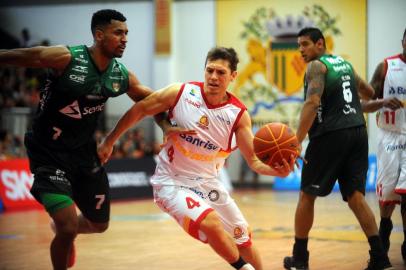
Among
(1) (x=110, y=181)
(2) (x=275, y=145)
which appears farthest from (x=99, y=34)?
(1) (x=110, y=181)

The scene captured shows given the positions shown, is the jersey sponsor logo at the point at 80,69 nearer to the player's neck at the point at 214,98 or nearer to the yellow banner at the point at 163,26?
the player's neck at the point at 214,98

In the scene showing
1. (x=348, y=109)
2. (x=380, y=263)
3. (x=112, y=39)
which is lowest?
(x=380, y=263)

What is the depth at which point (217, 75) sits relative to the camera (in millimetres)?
5824

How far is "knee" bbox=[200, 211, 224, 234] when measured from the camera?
5.39 meters

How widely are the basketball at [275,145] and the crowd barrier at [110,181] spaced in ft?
30.5

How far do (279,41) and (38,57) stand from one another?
49.8ft

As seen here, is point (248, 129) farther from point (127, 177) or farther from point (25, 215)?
point (127, 177)

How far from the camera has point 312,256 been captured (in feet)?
25.2

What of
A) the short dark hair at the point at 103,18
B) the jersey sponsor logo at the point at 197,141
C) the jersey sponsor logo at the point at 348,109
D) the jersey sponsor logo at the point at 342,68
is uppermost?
the short dark hair at the point at 103,18

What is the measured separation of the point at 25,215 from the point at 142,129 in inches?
330

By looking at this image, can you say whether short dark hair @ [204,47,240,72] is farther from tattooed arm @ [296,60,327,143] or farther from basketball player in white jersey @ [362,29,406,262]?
basketball player in white jersey @ [362,29,406,262]

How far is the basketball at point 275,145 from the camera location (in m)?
5.39

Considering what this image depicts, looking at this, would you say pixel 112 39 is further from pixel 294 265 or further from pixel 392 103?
pixel 392 103

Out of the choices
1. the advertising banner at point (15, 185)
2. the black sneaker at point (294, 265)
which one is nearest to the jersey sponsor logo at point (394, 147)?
the black sneaker at point (294, 265)
